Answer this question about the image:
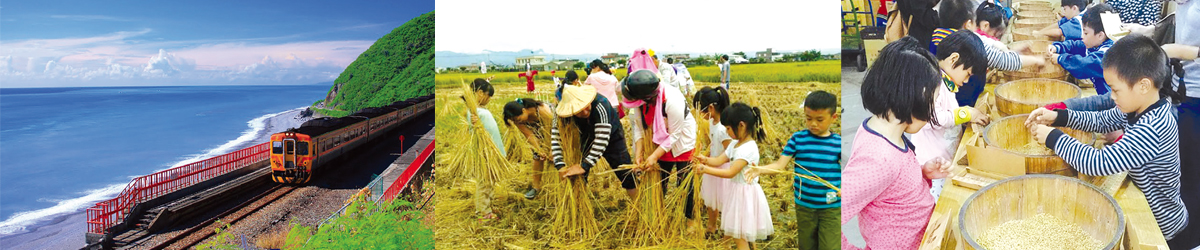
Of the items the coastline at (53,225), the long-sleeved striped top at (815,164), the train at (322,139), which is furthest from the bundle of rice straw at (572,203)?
the coastline at (53,225)

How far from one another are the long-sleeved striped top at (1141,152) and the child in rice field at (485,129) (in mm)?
3092

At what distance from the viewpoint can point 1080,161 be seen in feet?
10.3

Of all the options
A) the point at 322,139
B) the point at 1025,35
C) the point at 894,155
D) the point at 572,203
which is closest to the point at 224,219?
the point at 322,139

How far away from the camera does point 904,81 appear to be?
3.38 m

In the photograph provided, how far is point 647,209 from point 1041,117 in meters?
2.10

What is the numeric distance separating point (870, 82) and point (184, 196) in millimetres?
4454

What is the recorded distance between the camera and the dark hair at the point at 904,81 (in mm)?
3334

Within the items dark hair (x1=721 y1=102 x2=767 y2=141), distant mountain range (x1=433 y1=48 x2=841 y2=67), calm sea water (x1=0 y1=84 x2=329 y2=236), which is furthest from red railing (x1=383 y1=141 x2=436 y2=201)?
dark hair (x1=721 y1=102 x2=767 y2=141)

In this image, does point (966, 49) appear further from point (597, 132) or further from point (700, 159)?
point (597, 132)

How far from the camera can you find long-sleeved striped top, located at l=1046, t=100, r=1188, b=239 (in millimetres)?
3105

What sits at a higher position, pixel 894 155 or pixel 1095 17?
pixel 1095 17

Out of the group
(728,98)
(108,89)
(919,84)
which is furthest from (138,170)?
(919,84)

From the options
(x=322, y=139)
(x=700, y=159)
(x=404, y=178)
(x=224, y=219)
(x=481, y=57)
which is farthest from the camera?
(x=404, y=178)

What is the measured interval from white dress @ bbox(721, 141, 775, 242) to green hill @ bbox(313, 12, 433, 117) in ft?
9.15
